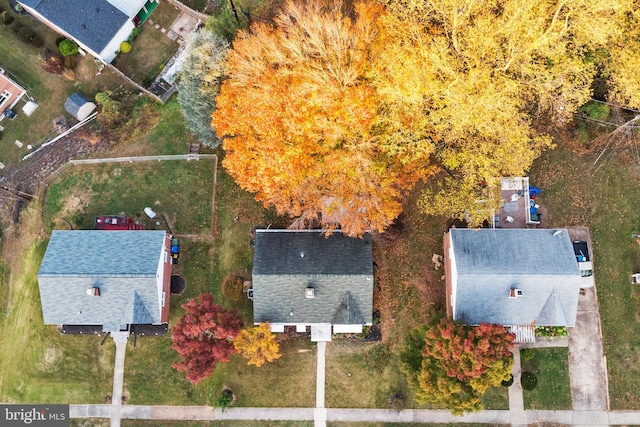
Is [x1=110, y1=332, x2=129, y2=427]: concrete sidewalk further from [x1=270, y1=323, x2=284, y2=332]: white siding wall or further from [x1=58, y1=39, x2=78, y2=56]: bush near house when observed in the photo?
[x1=58, y1=39, x2=78, y2=56]: bush near house

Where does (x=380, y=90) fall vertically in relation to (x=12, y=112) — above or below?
below

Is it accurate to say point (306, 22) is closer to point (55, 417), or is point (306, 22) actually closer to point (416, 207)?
point (416, 207)

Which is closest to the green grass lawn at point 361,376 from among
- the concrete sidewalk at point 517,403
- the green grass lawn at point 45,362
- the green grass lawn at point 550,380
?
the concrete sidewalk at point 517,403

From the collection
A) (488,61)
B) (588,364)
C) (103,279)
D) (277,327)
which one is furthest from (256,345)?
(588,364)

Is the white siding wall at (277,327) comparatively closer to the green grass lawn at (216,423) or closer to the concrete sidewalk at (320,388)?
the concrete sidewalk at (320,388)

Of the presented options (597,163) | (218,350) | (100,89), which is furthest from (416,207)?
(100,89)

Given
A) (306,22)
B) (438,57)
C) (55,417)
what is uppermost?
(306,22)

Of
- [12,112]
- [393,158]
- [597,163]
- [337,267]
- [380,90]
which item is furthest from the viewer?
[12,112]
